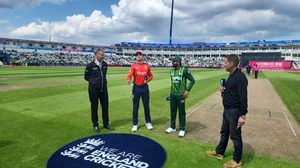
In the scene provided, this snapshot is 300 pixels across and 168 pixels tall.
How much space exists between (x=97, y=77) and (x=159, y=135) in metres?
2.64

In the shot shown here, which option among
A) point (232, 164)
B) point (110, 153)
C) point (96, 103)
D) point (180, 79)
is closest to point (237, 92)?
point (232, 164)

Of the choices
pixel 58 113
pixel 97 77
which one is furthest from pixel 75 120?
pixel 97 77

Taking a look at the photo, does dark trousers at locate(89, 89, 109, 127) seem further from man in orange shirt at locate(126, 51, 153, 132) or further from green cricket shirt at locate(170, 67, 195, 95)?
green cricket shirt at locate(170, 67, 195, 95)

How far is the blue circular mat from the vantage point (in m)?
4.16

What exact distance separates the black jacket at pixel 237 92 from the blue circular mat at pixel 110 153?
6.37 feet

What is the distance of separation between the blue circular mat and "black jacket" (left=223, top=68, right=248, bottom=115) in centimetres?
194

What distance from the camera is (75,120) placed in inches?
286

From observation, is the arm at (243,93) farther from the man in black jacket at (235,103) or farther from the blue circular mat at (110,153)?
Answer: the blue circular mat at (110,153)

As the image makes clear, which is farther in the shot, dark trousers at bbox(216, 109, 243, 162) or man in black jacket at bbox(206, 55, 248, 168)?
dark trousers at bbox(216, 109, 243, 162)

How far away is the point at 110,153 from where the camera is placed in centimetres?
464

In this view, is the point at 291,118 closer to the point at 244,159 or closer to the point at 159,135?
the point at 244,159

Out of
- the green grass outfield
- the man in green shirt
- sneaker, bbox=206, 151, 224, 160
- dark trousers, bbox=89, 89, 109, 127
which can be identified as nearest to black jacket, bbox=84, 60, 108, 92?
dark trousers, bbox=89, 89, 109, 127

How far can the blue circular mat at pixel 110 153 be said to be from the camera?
416 cm

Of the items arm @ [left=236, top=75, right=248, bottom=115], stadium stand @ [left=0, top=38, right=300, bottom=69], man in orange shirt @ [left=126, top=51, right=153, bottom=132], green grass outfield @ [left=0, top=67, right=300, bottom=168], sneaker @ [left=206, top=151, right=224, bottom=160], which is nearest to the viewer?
arm @ [left=236, top=75, right=248, bottom=115]
